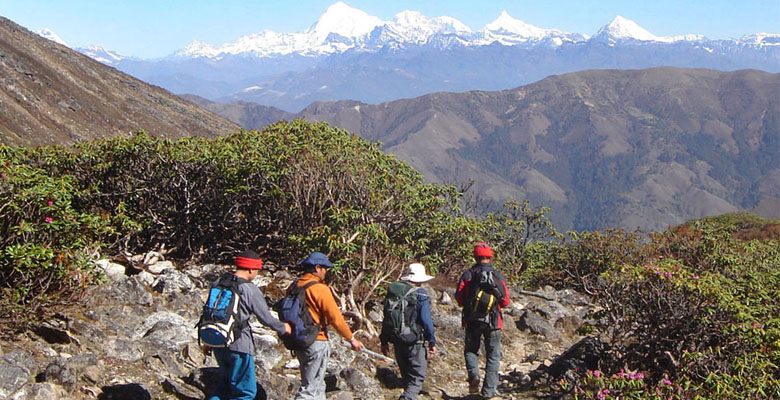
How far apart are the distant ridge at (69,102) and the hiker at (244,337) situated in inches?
2296

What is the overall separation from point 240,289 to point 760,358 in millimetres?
6723

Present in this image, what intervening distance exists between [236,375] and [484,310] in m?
3.85

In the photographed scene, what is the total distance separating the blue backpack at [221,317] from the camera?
598 cm

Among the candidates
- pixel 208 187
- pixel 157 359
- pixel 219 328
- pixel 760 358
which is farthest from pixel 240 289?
pixel 208 187

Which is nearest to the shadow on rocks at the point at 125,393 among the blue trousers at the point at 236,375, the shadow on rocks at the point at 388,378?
the blue trousers at the point at 236,375

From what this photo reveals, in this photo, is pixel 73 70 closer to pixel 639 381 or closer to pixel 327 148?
pixel 327 148

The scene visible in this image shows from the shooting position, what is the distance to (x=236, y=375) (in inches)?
247

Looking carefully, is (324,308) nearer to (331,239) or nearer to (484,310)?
(484,310)

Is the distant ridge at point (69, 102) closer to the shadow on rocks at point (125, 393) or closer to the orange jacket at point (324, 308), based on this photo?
the shadow on rocks at point (125, 393)

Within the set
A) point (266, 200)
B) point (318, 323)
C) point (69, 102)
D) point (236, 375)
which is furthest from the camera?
point (69, 102)

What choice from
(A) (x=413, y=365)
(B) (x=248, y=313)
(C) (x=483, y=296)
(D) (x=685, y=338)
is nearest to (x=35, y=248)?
(B) (x=248, y=313)

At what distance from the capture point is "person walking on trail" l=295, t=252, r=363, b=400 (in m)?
6.46

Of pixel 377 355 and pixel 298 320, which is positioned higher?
pixel 298 320

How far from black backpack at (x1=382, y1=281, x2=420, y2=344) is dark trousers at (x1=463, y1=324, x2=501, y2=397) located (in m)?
1.49
